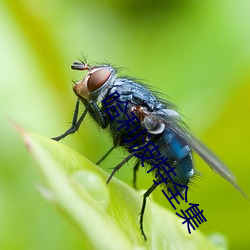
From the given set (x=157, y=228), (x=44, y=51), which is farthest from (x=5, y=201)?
(x=44, y=51)

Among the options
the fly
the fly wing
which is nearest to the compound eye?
the fly

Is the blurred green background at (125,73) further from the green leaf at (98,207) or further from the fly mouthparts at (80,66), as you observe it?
the green leaf at (98,207)

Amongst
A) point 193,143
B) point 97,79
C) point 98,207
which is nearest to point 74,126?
point 97,79

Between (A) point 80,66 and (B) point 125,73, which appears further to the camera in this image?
(B) point 125,73

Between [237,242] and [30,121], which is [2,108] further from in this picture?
[237,242]

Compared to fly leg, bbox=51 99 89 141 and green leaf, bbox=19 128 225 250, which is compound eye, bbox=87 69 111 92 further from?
green leaf, bbox=19 128 225 250

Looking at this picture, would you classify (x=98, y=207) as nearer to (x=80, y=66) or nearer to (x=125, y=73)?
(x=80, y=66)
